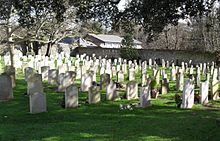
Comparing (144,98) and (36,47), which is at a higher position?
(36,47)

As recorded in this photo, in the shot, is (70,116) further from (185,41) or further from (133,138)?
(185,41)

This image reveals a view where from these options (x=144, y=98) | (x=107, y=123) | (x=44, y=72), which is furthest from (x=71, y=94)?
(x=44, y=72)

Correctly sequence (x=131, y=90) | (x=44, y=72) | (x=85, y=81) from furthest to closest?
(x=44, y=72)
(x=85, y=81)
(x=131, y=90)

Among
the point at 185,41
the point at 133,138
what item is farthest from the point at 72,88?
the point at 185,41

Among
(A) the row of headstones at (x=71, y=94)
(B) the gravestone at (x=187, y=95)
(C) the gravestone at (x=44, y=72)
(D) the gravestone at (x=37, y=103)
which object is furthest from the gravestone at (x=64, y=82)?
(B) the gravestone at (x=187, y=95)

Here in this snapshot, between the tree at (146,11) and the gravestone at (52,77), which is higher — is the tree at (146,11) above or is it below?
above

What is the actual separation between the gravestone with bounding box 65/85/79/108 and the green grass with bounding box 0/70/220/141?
358 mm

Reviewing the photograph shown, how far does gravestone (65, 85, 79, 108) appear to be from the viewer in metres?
12.8

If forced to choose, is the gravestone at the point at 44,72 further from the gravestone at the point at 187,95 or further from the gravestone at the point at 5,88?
the gravestone at the point at 187,95

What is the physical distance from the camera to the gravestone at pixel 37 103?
11.9 meters

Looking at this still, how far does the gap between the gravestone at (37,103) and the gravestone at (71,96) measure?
99 centimetres

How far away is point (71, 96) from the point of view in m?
12.9

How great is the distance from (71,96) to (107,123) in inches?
109

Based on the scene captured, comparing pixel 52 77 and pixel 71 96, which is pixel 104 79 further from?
pixel 71 96
